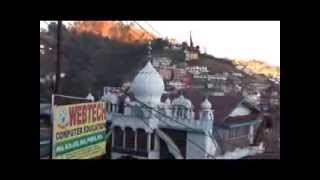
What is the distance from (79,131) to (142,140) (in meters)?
0.43

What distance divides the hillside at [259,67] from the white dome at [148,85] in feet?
1.76

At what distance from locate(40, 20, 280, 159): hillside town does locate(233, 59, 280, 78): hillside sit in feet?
0.03

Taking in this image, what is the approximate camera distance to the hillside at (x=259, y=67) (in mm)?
5004

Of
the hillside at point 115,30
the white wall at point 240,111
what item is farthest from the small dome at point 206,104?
the hillside at point 115,30

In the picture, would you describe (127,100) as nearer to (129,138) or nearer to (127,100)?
(127,100)

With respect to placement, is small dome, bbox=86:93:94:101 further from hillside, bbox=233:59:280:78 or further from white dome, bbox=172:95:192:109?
hillside, bbox=233:59:280:78

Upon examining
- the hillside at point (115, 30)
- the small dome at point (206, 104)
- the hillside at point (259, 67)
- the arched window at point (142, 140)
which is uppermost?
the hillside at point (115, 30)

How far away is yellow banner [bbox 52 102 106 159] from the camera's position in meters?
4.98

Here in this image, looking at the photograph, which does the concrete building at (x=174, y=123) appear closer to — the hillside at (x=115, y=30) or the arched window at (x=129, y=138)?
the arched window at (x=129, y=138)

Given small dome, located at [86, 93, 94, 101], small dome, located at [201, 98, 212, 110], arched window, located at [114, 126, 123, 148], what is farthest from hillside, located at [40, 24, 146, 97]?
small dome, located at [201, 98, 212, 110]
